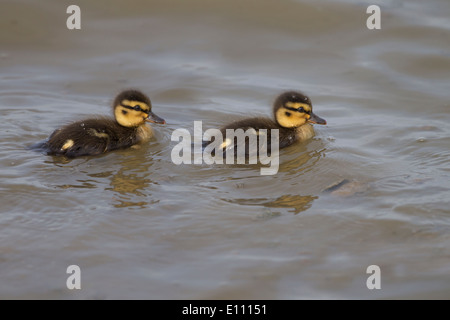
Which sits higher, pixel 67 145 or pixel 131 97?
pixel 131 97

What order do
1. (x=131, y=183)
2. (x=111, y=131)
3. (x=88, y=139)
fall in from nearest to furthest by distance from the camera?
(x=131, y=183)
(x=88, y=139)
(x=111, y=131)

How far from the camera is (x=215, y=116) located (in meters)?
5.72

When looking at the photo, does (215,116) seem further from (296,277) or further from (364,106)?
(296,277)

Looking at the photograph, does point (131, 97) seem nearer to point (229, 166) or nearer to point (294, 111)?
point (229, 166)

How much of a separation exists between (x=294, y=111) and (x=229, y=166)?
0.86m

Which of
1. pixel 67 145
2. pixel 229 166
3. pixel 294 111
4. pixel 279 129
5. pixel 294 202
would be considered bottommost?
pixel 294 202

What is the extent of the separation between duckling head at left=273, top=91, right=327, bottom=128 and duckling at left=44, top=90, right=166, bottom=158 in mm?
906

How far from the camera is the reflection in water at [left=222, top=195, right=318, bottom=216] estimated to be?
161 inches

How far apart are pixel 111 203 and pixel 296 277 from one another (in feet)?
4.28

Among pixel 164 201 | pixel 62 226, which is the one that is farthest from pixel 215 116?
pixel 62 226

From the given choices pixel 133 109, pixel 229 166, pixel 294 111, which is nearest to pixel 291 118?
pixel 294 111

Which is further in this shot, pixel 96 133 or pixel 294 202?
A: pixel 96 133

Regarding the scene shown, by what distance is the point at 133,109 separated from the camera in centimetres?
527
